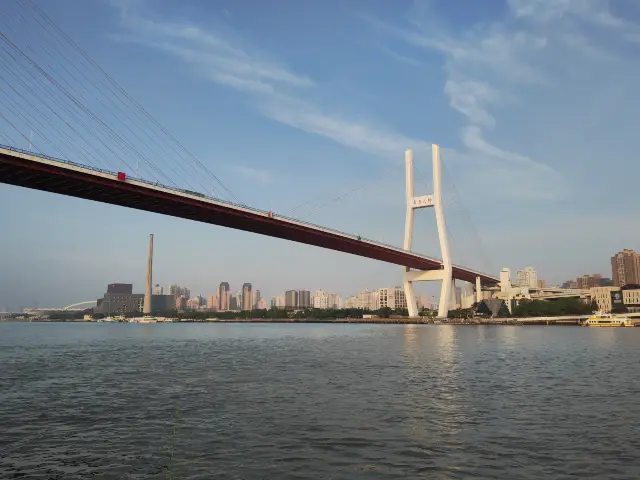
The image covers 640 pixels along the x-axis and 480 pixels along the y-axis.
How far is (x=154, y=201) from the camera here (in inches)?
1395

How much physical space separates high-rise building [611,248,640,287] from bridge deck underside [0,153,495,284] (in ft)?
433

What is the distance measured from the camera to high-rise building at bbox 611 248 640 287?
155 metres

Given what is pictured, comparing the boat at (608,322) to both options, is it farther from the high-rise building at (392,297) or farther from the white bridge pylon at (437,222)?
the high-rise building at (392,297)

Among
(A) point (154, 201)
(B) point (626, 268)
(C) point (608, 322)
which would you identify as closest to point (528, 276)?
(B) point (626, 268)

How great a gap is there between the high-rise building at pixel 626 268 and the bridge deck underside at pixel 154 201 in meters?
132

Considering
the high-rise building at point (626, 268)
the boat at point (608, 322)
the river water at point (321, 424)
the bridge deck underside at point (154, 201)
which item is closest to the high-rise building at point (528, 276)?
the high-rise building at point (626, 268)

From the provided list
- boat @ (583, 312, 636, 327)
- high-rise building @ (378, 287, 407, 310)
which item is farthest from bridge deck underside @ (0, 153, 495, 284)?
high-rise building @ (378, 287, 407, 310)

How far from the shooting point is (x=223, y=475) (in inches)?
264

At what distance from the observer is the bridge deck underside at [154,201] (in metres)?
28.1

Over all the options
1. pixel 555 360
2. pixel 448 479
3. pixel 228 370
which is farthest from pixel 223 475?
pixel 555 360

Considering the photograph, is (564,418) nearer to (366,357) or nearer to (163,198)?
(366,357)

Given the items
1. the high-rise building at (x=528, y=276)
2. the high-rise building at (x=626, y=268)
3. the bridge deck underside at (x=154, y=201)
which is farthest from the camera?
the high-rise building at (x=528, y=276)

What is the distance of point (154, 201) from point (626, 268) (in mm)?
162933

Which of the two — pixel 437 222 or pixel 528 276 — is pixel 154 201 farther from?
pixel 528 276
